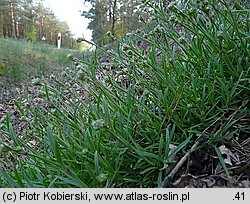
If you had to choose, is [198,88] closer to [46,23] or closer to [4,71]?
[4,71]

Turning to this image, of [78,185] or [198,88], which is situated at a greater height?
[198,88]

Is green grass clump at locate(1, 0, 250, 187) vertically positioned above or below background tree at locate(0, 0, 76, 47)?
below

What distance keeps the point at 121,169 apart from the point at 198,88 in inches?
16.6

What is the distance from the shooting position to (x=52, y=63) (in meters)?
5.53

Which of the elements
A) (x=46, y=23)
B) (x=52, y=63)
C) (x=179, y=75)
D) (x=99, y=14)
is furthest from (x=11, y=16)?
(x=179, y=75)

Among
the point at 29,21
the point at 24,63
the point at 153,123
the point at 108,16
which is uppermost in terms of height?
the point at 29,21

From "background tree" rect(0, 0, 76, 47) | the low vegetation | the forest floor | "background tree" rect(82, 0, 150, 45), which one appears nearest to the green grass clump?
the forest floor

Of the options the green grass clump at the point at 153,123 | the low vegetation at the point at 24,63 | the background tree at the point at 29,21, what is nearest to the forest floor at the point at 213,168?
the green grass clump at the point at 153,123

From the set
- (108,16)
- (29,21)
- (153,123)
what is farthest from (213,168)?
(29,21)
